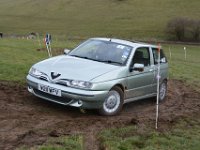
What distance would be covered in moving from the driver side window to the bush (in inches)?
2096

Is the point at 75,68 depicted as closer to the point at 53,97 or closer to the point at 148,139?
the point at 53,97

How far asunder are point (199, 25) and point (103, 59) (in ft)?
185

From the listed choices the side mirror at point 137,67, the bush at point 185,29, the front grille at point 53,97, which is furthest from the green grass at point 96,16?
the front grille at point 53,97

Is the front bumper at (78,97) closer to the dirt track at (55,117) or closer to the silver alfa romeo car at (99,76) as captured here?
the silver alfa romeo car at (99,76)

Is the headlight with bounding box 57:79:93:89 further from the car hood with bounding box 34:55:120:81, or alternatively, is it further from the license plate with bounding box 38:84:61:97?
the license plate with bounding box 38:84:61:97

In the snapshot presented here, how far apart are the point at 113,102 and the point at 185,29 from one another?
57150 mm

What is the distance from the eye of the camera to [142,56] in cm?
1133

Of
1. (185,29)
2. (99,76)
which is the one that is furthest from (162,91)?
(185,29)

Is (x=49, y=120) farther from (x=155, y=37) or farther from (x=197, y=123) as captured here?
(x=155, y=37)

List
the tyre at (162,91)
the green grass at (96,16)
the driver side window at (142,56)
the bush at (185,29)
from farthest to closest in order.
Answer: the green grass at (96,16), the bush at (185,29), the tyre at (162,91), the driver side window at (142,56)

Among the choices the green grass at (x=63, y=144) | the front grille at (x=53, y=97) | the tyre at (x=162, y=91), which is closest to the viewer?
the green grass at (x=63, y=144)

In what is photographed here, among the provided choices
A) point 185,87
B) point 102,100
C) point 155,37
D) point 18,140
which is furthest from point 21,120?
point 155,37

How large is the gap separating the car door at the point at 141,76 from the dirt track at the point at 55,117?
458 mm

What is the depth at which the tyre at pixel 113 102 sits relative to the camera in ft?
32.1
